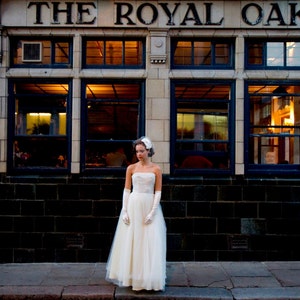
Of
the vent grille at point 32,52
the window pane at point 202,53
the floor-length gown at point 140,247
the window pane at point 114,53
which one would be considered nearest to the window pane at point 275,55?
the window pane at point 202,53

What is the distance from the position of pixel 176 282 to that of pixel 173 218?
4.89ft

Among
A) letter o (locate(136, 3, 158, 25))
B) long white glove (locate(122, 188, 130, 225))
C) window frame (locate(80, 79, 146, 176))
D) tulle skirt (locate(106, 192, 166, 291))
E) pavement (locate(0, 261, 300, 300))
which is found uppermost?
letter o (locate(136, 3, 158, 25))

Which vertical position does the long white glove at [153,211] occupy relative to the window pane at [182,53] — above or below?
below

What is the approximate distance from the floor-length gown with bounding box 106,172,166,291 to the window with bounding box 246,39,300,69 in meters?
3.47

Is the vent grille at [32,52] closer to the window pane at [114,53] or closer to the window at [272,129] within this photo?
the window pane at [114,53]

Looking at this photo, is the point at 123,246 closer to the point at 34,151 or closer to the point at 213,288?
the point at 213,288

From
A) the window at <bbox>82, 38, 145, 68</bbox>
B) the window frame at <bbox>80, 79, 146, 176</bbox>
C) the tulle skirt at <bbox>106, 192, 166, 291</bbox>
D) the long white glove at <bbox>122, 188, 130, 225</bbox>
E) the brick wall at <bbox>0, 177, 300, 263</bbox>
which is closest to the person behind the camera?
the tulle skirt at <bbox>106, 192, 166, 291</bbox>

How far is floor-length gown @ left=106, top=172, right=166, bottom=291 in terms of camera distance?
629cm

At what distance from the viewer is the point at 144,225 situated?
21.1 ft

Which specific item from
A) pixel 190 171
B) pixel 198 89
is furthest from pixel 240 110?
pixel 190 171

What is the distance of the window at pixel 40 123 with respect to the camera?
8.38 meters

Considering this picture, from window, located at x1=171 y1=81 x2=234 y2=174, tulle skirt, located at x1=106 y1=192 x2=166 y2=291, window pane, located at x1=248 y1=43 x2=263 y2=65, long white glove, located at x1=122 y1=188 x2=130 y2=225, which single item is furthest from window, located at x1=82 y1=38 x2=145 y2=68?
tulle skirt, located at x1=106 y1=192 x2=166 y2=291

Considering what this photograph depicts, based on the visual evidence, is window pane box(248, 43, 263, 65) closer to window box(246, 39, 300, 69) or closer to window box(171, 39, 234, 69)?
window box(246, 39, 300, 69)

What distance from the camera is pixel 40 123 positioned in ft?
27.6
